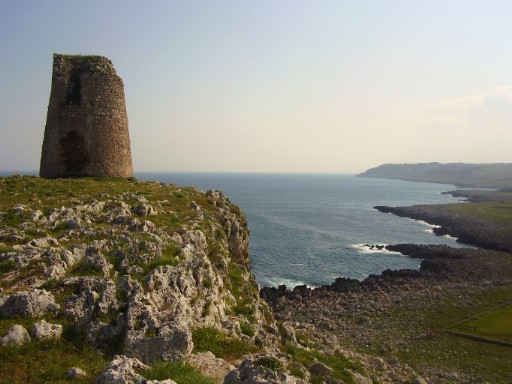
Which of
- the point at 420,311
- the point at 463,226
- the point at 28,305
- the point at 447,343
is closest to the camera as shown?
the point at 28,305

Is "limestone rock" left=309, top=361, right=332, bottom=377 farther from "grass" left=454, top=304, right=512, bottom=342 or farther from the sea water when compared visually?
the sea water

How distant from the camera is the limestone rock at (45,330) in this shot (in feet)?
38.1

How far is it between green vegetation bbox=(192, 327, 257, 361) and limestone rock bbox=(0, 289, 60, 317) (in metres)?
4.84

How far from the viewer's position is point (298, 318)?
50.1m

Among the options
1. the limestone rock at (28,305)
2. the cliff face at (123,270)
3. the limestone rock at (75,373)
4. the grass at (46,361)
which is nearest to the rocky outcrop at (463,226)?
the cliff face at (123,270)

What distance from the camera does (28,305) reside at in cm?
1238

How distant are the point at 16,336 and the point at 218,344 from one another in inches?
256

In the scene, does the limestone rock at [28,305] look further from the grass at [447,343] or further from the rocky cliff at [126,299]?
the grass at [447,343]

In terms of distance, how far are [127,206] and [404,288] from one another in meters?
53.2

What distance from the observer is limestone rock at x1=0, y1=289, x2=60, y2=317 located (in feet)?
40.1

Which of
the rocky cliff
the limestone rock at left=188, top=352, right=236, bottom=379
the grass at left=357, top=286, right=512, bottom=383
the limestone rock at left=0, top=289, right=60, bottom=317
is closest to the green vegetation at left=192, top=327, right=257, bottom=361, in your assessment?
the rocky cliff

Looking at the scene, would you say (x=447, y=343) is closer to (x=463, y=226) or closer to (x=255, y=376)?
(x=255, y=376)

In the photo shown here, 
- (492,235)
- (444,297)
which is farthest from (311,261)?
(492,235)

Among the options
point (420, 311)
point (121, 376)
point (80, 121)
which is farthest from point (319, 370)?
point (420, 311)
